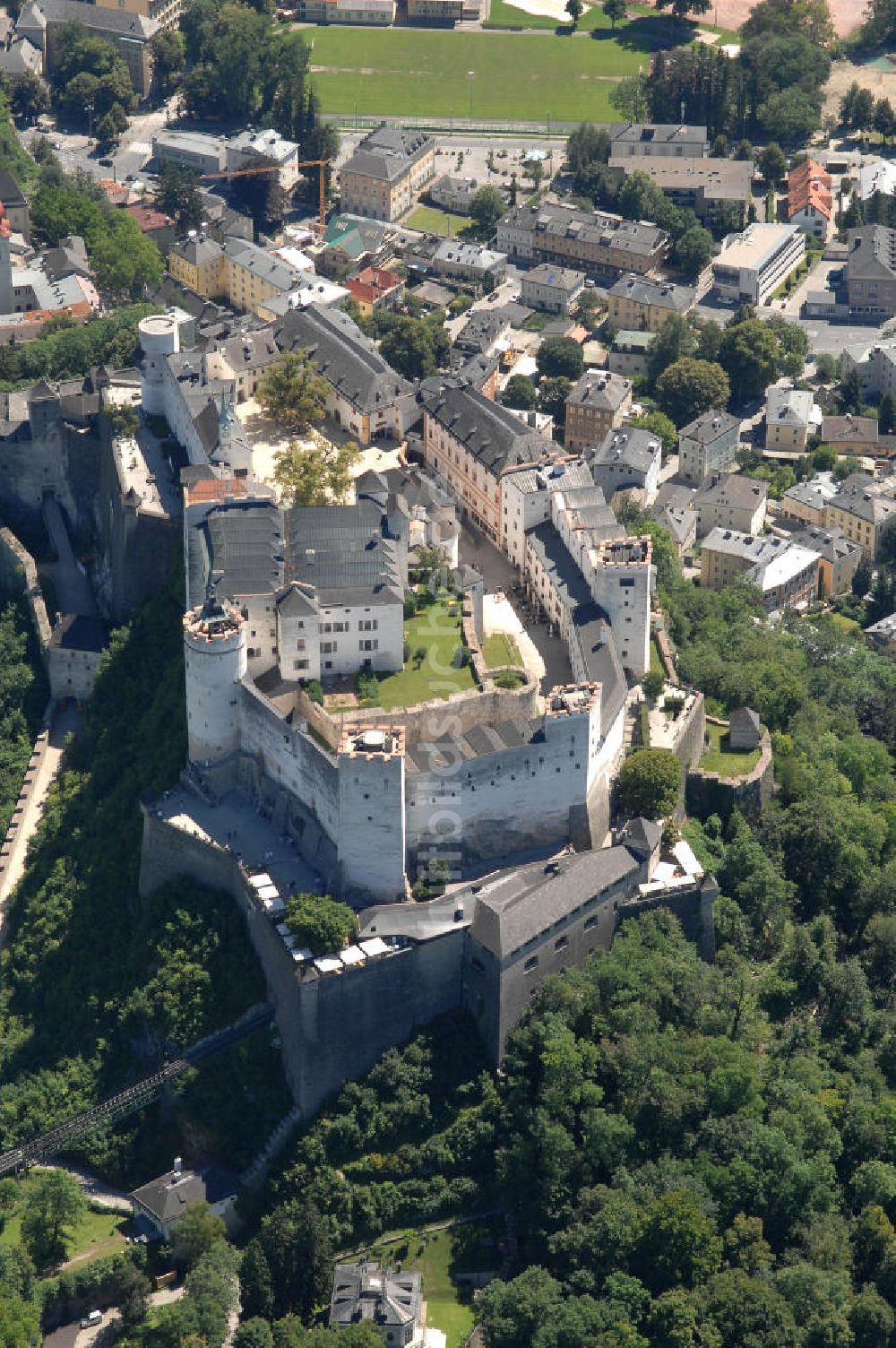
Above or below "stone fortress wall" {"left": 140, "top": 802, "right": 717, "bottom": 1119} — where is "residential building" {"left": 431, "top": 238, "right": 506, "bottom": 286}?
above

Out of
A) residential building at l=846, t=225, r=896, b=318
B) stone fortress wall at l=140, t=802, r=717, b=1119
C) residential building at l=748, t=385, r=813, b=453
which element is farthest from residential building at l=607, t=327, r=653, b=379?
stone fortress wall at l=140, t=802, r=717, b=1119

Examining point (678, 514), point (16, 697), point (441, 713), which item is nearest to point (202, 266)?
point (678, 514)

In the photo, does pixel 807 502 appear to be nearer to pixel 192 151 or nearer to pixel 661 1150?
pixel 192 151

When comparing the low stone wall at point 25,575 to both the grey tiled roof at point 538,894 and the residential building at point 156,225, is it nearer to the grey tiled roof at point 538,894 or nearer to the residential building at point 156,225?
the grey tiled roof at point 538,894

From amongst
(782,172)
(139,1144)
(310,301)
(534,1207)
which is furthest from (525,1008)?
(782,172)

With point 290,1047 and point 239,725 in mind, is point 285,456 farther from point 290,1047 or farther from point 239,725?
point 290,1047

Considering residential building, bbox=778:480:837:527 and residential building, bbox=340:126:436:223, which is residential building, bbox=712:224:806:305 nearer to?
residential building, bbox=340:126:436:223
